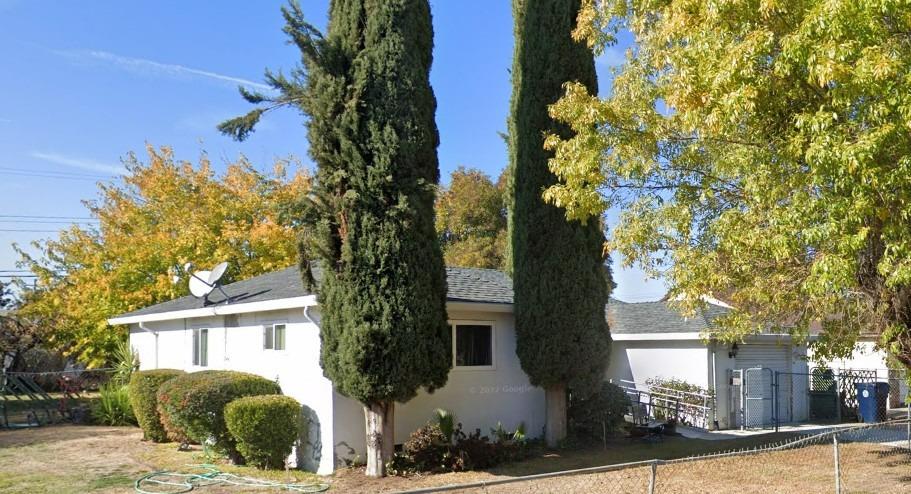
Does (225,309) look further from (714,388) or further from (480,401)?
(714,388)

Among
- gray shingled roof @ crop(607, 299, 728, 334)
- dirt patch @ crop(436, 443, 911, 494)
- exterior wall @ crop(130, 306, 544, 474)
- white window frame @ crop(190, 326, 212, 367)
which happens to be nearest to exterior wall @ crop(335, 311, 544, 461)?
exterior wall @ crop(130, 306, 544, 474)

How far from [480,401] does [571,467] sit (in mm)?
2435

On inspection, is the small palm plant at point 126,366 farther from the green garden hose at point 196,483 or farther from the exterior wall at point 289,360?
the green garden hose at point 196,483

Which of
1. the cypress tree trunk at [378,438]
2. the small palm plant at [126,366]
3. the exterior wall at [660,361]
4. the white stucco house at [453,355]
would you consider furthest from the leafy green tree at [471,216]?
the cypress tree trunk at [378,438]

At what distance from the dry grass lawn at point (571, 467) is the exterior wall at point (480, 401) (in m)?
0.92

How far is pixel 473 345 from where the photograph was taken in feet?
47.8

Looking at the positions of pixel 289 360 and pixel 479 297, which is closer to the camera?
pixel 289 360

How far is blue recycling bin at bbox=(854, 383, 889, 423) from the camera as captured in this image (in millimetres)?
19422

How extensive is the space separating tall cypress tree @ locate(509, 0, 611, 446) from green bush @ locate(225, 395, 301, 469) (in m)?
4.57

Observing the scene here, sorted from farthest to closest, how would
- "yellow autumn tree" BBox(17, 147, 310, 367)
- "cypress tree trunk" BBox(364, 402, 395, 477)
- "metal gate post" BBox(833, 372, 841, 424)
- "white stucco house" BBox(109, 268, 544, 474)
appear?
"yellow autumn tree" BBox(17, 147, 310, 367) < "metal gate post" BBox(833, 372, 841, 424) < "white stucco house" BBox(109, 268, 544, 474) < "cypress tree trunk" BBox(364, 402, 395, 477)

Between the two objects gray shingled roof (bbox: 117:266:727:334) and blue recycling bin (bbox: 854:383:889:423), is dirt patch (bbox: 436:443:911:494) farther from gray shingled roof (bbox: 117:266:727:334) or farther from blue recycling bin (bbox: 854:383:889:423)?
blue recycling bin (bbox: 854:383:889:423)

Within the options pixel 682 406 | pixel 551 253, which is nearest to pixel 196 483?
pixel 551 253

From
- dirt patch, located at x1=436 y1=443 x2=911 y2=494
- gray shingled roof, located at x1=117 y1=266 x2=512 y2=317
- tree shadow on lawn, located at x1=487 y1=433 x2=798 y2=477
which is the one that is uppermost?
gray shingled roof, located at x1=117 y1=266 x2=512 y2=317

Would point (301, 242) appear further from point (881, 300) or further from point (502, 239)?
point (502, 239)
